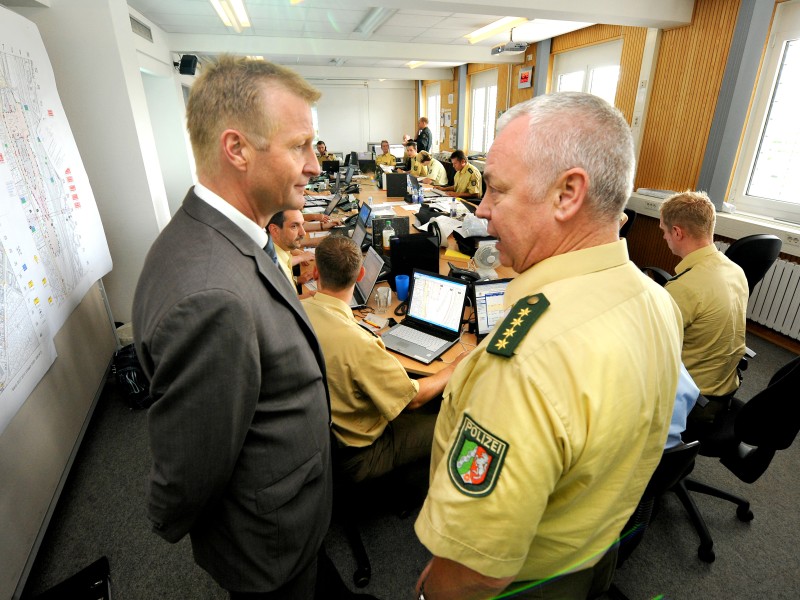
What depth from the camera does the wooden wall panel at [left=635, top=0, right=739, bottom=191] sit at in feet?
12.8

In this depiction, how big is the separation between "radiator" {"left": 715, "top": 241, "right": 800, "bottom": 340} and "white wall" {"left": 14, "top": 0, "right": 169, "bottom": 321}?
5321 mm

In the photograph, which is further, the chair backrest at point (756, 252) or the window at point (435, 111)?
the window at point (435, 111)

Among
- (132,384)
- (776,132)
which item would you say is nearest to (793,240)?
(776,132)

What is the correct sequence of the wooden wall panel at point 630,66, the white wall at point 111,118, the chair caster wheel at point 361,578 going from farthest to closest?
the wooden wall panel at point 630,66, the white wall at point 111,118, the chair caster wheel at point 361,578

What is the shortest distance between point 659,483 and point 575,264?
922 millimetres

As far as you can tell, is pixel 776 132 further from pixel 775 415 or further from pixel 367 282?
pixel 367 282

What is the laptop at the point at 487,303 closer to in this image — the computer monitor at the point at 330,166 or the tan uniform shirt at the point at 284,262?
the tan uniform shirt at the point at 284,262

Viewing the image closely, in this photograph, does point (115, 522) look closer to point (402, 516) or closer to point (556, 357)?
point (402, 516)

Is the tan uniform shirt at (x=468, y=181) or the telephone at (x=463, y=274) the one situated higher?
the tan uniform shirt at (x=468, y=181)

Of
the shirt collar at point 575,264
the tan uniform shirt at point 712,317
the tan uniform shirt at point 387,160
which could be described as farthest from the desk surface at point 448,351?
the tan uniform shirt at point 387,160

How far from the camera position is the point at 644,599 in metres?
1.62

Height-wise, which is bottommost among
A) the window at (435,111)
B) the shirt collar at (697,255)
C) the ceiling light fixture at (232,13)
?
the shirt collar at (697,255)

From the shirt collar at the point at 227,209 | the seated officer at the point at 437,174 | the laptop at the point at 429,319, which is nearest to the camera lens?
the shirt collar at the point at 227,209

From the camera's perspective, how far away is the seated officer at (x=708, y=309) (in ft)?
6.13
